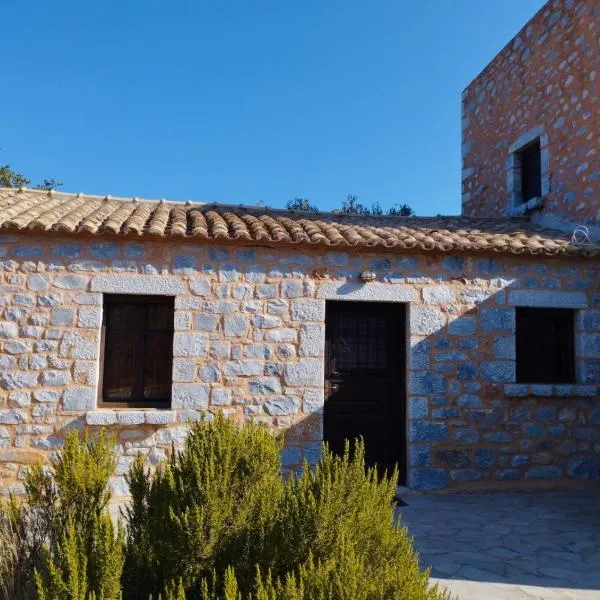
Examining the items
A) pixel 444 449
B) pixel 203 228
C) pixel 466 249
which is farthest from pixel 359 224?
pixel 444 449

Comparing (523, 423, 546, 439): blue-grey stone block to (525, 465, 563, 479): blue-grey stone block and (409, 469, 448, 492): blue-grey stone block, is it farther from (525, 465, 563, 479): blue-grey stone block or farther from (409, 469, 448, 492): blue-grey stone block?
(409, 469, 448, 492): blue-grey stone block

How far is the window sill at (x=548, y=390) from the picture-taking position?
5.48 meters

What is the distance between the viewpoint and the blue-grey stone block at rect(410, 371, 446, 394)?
5367 millimetres

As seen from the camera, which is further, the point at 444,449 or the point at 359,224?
the point at 359,224

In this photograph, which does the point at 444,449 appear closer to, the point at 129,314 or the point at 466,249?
the point at 466,249

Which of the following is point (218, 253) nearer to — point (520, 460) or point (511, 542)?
point (511, 542)

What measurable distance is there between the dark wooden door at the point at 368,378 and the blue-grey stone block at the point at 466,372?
58cm

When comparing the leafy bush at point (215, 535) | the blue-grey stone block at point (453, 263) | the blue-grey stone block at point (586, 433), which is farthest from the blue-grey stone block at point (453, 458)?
the leafy bush at point (215, 535)

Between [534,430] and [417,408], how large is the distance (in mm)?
1326

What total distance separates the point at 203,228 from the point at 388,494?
3585mm

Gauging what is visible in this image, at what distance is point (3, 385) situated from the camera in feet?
15.6

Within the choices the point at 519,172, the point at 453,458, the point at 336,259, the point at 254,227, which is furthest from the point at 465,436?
the point at 519,172

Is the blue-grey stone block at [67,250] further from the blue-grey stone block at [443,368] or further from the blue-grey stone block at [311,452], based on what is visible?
the blue-grey stone block at [443,368]

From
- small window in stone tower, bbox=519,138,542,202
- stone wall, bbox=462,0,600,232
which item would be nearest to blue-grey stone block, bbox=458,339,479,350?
stone wall, bbox=462,0,600,232
